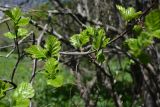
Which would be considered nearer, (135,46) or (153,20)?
(153,20)

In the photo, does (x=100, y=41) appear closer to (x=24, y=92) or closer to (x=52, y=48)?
(x=52, y=48)

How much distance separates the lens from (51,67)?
1.59 m

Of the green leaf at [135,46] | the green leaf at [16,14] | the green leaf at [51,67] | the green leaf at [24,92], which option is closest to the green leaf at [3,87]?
the green leaf at [24,92]

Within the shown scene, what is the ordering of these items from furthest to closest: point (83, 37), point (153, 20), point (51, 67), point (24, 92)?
1. point (83, 37)
2. point (51, 67)
3. point (24, 92)
4. point (153, 20)

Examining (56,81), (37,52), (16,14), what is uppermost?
(16,14)

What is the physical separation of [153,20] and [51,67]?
1.42ft

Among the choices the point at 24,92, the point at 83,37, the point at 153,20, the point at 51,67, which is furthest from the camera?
the point at 83,37

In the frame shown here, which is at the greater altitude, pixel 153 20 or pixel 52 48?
pixel 153 20

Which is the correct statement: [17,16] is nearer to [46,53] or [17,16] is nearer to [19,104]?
[46,53]

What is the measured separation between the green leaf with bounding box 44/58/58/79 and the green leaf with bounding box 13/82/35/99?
5.2 inches

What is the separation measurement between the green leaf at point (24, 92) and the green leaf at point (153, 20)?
1.35 ft

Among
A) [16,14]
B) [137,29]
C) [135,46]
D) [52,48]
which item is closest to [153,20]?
[135,46]

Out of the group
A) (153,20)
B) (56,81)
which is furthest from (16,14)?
(153,20)

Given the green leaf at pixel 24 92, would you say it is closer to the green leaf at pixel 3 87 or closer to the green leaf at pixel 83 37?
the green leaf at pixel 3 87
